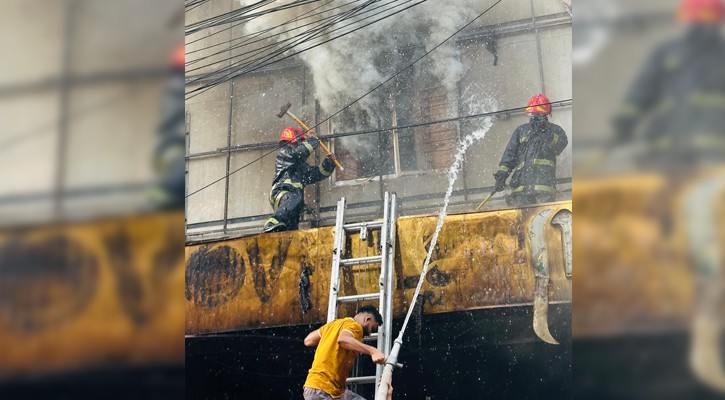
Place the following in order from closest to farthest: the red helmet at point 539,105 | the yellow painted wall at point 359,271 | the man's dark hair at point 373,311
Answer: the man's dark hair at point 373,311 → the yellow painted wall at point 359,271 → the red helmet at point 539,105

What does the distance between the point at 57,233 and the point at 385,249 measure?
2.67 metres

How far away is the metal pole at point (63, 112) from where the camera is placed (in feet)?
10.0

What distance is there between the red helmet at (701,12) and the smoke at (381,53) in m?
3.50

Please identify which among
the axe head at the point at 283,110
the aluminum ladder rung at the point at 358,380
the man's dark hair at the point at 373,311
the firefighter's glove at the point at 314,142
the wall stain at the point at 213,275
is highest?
the axe head at the point at 283,110

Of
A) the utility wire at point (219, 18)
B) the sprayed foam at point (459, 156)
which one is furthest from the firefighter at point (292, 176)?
the utility wire at point (219, 18)

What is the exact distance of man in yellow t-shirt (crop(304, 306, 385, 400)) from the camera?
4.54 m

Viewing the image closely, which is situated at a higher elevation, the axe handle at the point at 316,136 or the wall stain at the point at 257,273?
the axe handle at the point at 316,136

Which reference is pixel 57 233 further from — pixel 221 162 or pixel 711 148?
pixel 221 162

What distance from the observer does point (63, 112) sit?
310 centimetres

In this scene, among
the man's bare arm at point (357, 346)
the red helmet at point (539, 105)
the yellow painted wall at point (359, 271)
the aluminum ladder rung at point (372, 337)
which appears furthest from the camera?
the red helmet at point (539, 105)

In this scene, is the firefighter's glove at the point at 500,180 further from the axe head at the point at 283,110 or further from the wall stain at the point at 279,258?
the axe head at the point at 283,110

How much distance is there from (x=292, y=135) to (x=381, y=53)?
873 millimetres

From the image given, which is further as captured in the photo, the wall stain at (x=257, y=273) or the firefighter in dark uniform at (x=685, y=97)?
the wall stain at (x=257, y=273)

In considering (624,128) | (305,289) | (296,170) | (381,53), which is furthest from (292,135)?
(624,128)
